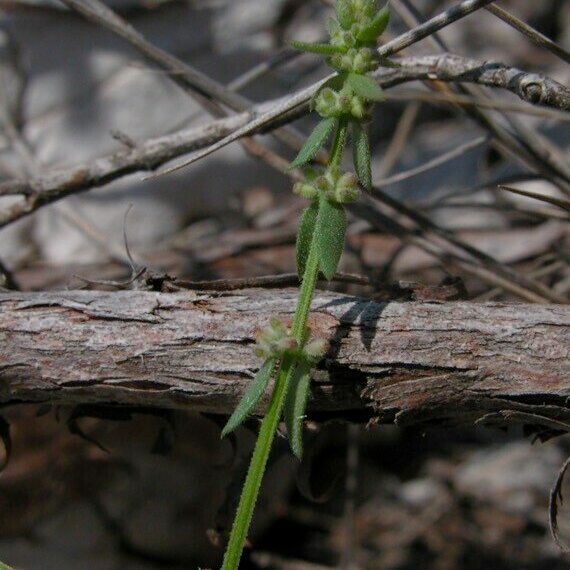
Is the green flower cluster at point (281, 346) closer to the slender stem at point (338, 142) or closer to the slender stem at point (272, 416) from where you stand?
the slender stem at point (272, 416)

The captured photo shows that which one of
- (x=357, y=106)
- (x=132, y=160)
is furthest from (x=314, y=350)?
(x=132, y=160)

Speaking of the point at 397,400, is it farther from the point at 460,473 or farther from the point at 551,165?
the point at 460,473

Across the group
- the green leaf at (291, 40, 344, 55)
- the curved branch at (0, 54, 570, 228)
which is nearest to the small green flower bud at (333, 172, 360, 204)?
the green leaf at (291, 40, 344, 55)

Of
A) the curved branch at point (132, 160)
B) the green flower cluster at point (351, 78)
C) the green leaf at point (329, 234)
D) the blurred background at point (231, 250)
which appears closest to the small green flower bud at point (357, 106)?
the green flower cluster at point (351, 78)

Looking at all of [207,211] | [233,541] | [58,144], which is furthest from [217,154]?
[233,541]

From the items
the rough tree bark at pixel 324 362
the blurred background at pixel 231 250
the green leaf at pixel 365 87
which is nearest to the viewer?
the green leaf at pixel 365 87

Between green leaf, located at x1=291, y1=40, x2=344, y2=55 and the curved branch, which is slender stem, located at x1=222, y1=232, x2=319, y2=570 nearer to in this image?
green leaf, located at x1=291, y1=40, x2=344, y2=55
